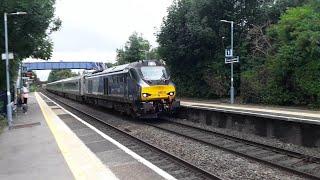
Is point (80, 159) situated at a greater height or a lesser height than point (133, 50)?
lesser

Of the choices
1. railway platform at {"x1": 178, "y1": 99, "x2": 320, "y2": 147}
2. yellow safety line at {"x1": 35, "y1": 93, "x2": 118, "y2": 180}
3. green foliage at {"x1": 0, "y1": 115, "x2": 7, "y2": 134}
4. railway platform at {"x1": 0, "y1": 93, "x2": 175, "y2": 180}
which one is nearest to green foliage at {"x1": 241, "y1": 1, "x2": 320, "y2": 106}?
railway platform at {"x1": 178, "y1": 99, "x2": 320, "y2": 147}

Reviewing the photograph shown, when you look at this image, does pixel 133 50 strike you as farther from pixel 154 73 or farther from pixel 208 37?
pixel 154 73

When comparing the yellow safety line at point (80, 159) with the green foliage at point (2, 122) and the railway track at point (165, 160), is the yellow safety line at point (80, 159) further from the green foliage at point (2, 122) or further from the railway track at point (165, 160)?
the green foliage at point (2, 122)

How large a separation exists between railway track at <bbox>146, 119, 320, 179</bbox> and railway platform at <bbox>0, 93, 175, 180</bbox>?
2595mm

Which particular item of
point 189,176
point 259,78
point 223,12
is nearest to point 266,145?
point 189,176

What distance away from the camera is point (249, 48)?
45.3m

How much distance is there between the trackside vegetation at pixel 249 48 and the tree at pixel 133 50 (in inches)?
1046

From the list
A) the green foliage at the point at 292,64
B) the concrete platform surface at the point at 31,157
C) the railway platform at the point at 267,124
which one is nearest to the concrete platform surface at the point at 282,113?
the railway platform at the point at 267,124

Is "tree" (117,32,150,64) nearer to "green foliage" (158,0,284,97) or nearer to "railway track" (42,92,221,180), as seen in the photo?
"green foliage" (158,0,284,97)

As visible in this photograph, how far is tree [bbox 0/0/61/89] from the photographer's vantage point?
96.2 feet

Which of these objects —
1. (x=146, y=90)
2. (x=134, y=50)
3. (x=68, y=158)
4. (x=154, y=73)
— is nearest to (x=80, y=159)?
(x=68, y=158)

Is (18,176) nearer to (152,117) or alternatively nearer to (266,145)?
(266,145)

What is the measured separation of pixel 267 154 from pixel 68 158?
5.12m

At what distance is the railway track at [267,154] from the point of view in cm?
1071
